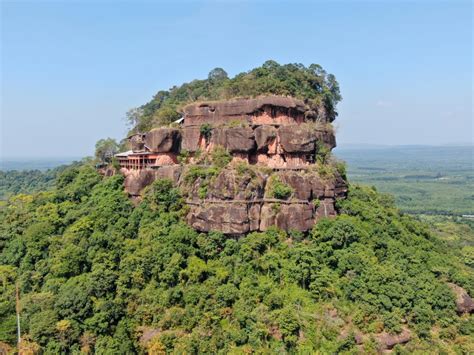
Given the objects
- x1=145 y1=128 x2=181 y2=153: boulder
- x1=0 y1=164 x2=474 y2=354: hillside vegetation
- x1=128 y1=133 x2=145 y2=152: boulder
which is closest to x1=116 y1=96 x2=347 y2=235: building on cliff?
x1=145 y1=128 x2=181 y2=153: boulder

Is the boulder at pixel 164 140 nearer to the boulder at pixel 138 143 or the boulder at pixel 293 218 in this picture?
the boulder at pixel 138 143

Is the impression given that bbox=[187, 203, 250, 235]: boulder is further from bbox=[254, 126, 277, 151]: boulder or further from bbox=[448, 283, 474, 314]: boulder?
bbox=[448, 283, 474, 314]: boulder

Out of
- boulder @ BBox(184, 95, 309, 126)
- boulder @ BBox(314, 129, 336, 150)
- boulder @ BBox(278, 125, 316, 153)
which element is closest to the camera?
boulder @ BBox(278, 125, 316, 153)

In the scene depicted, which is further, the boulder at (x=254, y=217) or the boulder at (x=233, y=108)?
the boulder at (x=233, y=108)

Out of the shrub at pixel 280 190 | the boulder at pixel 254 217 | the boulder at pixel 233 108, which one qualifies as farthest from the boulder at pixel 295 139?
the boulder at pixel 254 217

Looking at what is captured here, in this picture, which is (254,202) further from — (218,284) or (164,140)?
(164,140)

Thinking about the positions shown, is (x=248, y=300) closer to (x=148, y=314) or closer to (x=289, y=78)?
(x=148, y=314)

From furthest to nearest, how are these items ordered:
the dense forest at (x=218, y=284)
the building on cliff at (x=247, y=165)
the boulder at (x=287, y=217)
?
the building on cliff at (x=247, y=165), the boulder at (x=287, y=217), the dense forest at (x=218, y=284)
